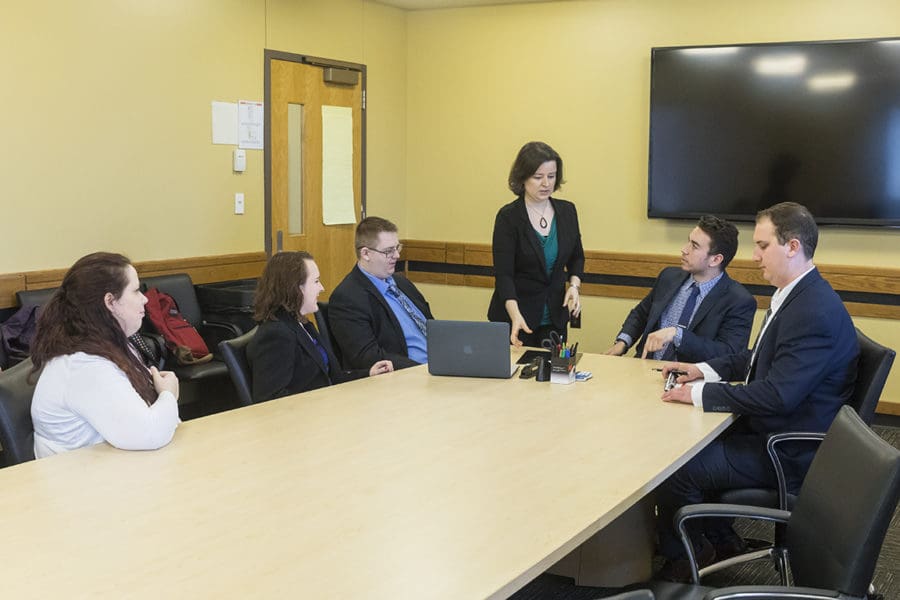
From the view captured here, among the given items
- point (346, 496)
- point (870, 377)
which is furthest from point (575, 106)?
point (346, 496)

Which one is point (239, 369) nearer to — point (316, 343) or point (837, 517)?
point (316, 343)

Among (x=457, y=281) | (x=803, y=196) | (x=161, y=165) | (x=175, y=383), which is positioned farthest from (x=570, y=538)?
(x=457, y=281)

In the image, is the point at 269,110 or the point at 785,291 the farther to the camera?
the point at 269,110

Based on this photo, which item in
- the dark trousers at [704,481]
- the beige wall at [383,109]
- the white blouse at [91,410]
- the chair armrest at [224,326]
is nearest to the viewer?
the white blouse at [91,410]

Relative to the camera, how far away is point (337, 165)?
23.3 feet

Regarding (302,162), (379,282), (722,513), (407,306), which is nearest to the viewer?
(722,513)

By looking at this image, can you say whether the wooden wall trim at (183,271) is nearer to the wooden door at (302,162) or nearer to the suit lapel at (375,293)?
the wooden door at (302,162)

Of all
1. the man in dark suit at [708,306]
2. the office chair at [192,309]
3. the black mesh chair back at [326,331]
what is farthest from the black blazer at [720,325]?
the office chair at [192,309]

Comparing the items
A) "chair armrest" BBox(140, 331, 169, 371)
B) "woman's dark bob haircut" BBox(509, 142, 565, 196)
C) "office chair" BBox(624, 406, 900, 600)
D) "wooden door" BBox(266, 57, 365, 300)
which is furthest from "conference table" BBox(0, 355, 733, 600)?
"wooden door" BBox(266, 57, 365, 300)

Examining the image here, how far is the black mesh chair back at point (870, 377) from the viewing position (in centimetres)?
326

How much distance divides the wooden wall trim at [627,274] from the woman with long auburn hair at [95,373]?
4.59 m

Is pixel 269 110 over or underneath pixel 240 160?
over

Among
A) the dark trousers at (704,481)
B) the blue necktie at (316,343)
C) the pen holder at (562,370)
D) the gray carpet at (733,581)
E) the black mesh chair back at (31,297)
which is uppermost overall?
the black mesh chair back at (31,297)

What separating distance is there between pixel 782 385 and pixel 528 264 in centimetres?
192
